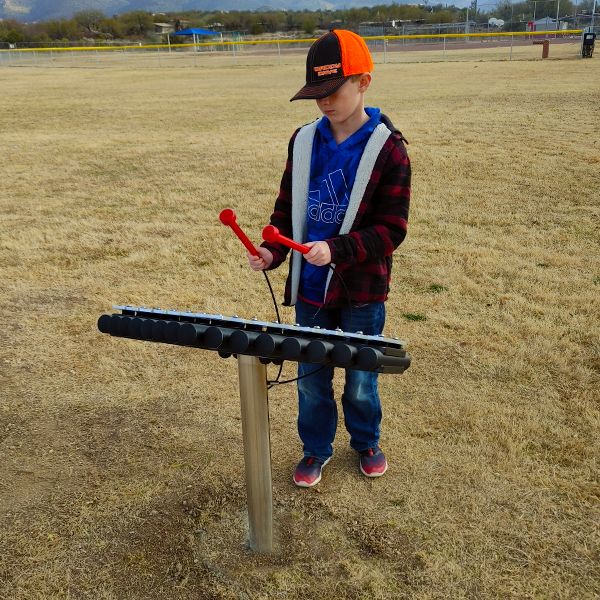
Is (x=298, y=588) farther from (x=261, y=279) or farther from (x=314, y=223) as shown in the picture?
(x=261, y=279)

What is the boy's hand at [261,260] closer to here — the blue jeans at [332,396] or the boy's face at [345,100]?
the blue jeans at [332,396]

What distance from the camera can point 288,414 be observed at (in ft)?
11.4

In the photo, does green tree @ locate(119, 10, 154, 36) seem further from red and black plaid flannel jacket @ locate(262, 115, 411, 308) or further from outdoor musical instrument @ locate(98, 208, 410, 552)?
outdoor musical instrument @ locate(98, 208, 410, 552)

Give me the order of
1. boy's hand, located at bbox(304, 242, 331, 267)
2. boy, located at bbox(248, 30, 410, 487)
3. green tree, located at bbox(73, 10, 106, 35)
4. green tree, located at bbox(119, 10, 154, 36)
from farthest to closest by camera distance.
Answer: green tree, located at bbox(119, 10, 154, 36) < green tree, located at bbox(73, 10, 106, 35) < boy, located at bbox(248, 30, 410, 487) < boy's hand, located at bbox(304, 242, 331, 267)

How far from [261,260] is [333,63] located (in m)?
0.72

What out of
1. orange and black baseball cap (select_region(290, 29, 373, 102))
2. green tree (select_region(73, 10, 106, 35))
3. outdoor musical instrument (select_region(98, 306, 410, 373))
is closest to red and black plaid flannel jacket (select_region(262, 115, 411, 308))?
orange and black baseball cap (select_region(290, 29, 373, 102))

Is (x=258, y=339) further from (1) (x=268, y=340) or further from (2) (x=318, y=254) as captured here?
(2) (x=318, y=254)

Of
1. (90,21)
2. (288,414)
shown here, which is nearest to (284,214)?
(288,414)

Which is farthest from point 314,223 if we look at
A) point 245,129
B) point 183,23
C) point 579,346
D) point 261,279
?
point 183,23

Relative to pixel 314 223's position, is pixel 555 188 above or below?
below

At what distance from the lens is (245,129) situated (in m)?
12.6

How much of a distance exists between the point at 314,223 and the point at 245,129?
10.6 m

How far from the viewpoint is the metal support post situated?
2100 mm

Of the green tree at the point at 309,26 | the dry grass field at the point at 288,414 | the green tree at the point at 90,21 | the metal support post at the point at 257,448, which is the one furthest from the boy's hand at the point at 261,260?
the green tree at the point at 90,21
